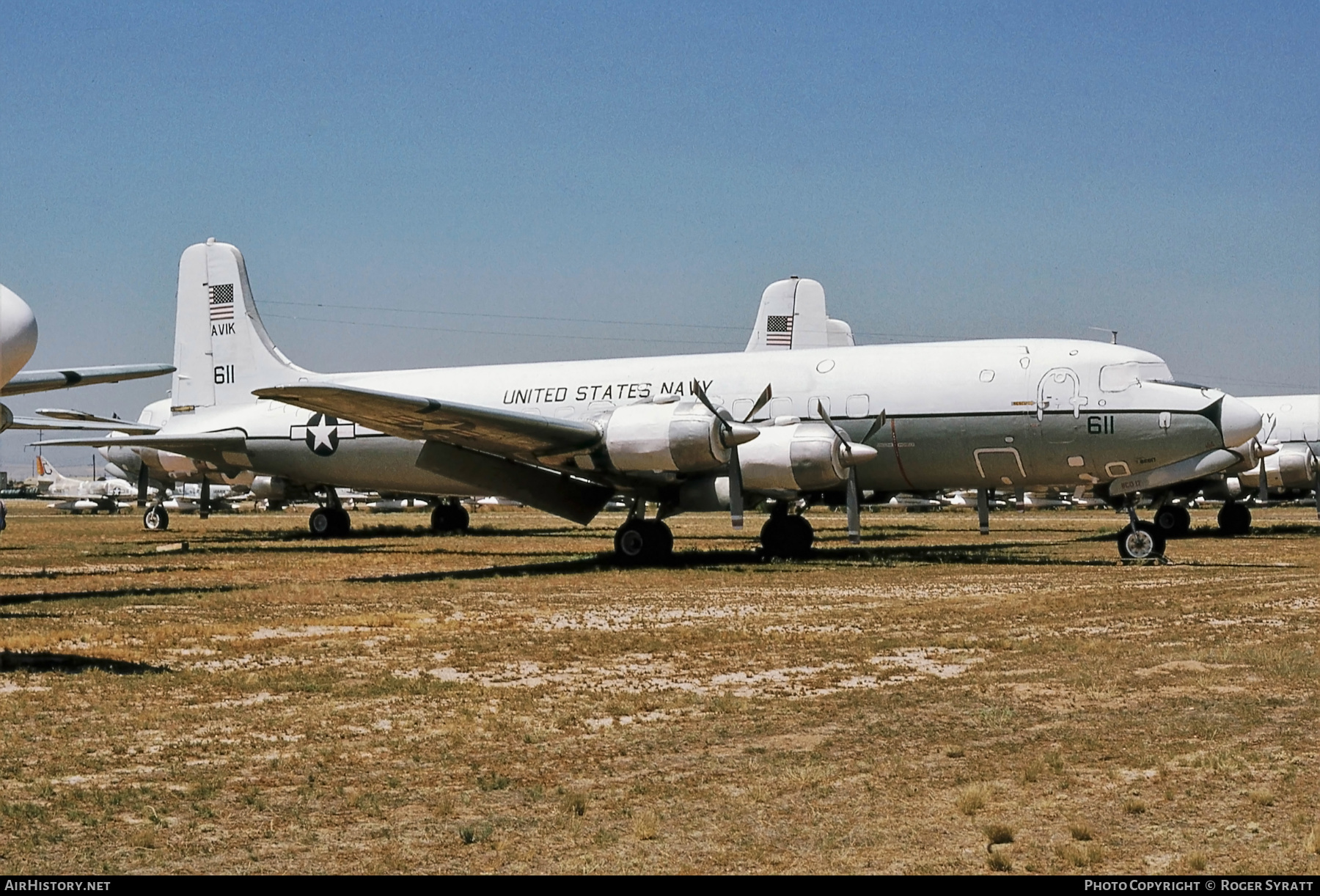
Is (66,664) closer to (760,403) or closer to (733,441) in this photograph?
(733,441)

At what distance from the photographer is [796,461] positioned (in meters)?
20.8

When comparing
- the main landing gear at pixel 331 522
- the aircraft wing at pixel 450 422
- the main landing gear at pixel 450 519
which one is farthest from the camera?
the main landing gear at pixel 450 519

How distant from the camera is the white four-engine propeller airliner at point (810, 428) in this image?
Result: 20.5 metres

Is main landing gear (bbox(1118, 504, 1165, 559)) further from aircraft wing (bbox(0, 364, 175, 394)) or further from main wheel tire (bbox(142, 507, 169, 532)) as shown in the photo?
main wheel tire (bbox(142, 507, 169, 532))

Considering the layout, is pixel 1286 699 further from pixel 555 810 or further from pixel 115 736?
pixel 115 736

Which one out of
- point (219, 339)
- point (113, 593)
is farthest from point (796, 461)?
point (219, 339)

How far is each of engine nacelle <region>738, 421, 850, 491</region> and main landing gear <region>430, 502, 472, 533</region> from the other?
1805 cm

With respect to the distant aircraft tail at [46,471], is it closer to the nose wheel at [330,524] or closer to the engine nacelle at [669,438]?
the nose wheel at [330,524]

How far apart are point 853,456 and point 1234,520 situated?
18.2 m

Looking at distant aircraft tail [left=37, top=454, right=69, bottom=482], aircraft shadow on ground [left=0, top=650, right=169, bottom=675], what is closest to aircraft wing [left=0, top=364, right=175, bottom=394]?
aircraft shadow on ground [left=0, top=650, right=169, bottom=675]

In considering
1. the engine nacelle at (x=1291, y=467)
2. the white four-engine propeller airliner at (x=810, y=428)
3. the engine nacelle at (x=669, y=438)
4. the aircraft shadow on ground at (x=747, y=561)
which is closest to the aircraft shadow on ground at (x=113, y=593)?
the aircraft shadow on ground at (x=747, y=561)

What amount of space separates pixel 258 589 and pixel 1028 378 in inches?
474

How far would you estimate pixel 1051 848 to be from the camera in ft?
17.5

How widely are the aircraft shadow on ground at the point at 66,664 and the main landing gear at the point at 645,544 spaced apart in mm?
11569
